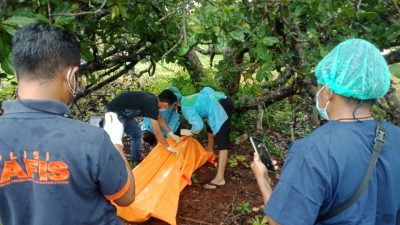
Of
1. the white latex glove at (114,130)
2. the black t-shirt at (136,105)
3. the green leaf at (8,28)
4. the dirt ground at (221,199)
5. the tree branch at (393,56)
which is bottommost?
the dirt ground at (221,199)

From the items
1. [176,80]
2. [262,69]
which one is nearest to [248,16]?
[262,69]

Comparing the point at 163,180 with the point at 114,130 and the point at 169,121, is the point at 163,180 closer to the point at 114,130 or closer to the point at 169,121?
the point at 169,121

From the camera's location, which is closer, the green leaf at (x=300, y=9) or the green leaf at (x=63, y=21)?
the green leaf at (x=63, y=21)

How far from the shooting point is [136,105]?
4.15 meters

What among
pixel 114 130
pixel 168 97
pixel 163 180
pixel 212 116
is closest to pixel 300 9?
pixel 114 130

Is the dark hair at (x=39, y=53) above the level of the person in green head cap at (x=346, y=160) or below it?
above

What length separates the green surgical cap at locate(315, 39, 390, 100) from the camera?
53.3 inches

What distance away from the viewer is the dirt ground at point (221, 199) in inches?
140

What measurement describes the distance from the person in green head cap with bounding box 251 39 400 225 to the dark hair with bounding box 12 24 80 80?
0.92 meters

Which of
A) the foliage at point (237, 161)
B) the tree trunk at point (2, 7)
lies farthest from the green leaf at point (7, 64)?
the foliage at point (237, 161)

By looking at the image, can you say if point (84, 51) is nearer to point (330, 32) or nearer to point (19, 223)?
point (19, 223)

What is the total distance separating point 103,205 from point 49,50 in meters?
0.62

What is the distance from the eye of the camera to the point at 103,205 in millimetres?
1486

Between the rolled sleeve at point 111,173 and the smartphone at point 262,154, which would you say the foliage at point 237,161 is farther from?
the rolled sleeve at point 111,173
